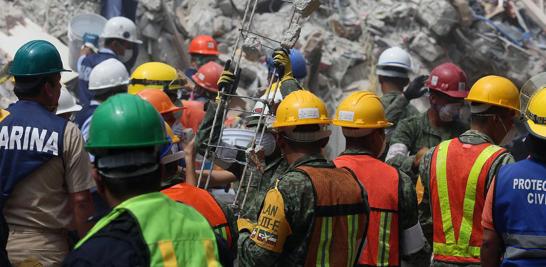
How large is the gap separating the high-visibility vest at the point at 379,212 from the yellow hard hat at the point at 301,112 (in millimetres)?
431

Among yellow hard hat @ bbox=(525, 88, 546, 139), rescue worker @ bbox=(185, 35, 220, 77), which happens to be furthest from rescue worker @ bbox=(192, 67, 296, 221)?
rescue worker @ bbox=(185, 35, 220, 77)

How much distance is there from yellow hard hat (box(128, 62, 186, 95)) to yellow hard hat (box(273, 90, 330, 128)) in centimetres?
272

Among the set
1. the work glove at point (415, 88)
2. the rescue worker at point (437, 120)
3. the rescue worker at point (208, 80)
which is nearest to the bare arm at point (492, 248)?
the rescue worker at point (437, 120)

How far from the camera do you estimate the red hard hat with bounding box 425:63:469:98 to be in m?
6.84

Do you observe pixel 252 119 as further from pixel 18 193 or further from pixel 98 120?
pixel 98 120

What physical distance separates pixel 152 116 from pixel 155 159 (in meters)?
0.14

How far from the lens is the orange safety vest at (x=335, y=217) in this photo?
422 cm

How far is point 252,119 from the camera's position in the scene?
630 centimetres

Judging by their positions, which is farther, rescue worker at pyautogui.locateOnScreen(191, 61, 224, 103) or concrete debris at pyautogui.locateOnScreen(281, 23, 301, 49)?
rescue worker at pyautogui.locateOnScreen(191, 61, 224, 103)

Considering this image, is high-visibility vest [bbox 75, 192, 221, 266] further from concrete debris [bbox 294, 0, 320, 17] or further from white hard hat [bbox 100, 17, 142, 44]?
white hard hat [bbox 100, 17, 142, 44]

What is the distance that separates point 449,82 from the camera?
6.86m

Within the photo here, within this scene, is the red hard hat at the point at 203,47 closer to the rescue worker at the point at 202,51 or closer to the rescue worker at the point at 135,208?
the rescue worker at the point at 202,51

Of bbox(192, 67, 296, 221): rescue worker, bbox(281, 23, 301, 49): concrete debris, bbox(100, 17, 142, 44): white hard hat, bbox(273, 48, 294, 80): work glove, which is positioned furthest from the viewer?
bbox(100, 17, 142, 44): white hard hat

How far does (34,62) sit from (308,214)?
1.76m
